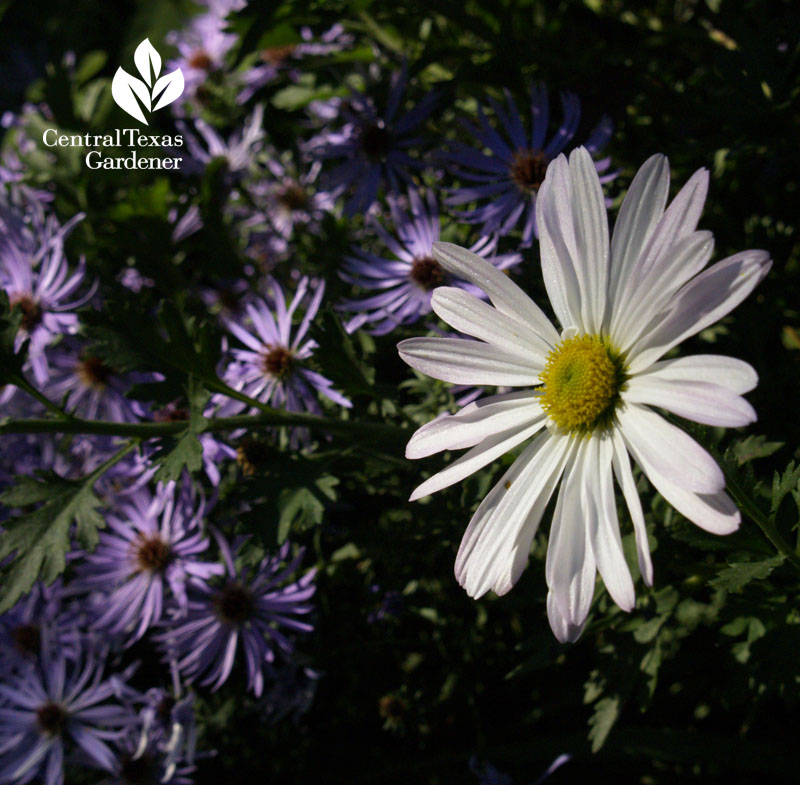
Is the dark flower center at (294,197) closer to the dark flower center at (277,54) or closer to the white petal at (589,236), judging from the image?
the dark flower center at (277,54)

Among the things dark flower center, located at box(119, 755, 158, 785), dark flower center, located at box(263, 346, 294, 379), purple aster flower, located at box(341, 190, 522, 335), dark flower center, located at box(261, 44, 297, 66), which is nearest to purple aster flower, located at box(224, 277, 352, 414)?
dark flower center, located at box(263, 346, 294, 379)

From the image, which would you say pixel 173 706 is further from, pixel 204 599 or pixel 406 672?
pixel 406 672

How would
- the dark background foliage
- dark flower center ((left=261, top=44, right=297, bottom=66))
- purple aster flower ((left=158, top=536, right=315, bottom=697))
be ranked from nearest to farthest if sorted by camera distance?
the dark background foliage < purple aster flower ((left=158, top=536, right=315, bottom=697)) < dark flower center ((left=261, top=44, right=297, bottom=66))

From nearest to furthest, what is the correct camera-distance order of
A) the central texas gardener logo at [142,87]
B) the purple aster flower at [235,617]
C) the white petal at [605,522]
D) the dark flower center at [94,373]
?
the white petal at [605,522] < the purple aster flower at [235,617] < the dark flower center at [94,373] < the central texas gardener logo at [142,87]

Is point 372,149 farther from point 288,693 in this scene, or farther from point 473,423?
point 288,693

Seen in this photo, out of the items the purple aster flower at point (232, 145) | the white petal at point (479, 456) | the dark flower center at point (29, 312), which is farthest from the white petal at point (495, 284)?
the purple aster flower at point (232, 145)

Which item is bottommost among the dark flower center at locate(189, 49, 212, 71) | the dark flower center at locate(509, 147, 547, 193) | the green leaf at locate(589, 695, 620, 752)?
the green leaf at locate(589, 695, 620, 752)

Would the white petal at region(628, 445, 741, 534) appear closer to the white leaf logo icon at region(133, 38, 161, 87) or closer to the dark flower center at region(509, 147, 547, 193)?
the dark flower center at region(509, 147, 547, 193)
